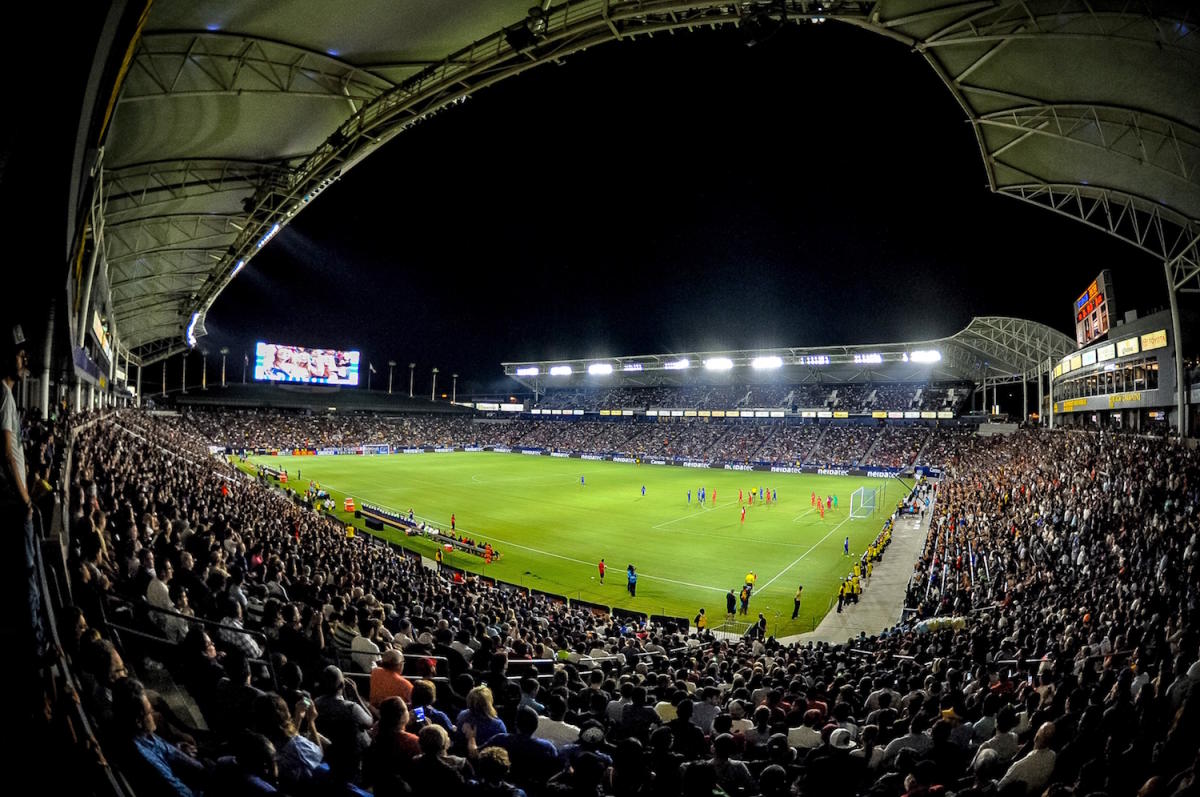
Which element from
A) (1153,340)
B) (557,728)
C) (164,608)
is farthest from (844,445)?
(164,608)

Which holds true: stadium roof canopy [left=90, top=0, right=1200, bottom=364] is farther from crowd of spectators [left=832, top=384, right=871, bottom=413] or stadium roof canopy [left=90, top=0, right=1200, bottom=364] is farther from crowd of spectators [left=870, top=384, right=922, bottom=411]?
crowd of spectators [left=832, top=384, right=871, bottom=413]

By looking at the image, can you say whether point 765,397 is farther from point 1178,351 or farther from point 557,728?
point 557,728

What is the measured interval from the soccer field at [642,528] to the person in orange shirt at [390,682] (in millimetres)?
15499

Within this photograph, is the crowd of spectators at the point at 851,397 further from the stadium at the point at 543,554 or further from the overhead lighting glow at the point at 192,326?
the overhead lighting glow at the point at 192,326

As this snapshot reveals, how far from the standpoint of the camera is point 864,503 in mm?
40438

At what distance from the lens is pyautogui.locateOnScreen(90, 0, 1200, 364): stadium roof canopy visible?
9812 millimetres

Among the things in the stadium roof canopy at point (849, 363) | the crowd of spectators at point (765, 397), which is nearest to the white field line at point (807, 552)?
the stadium roof canopy at point (849, 363)

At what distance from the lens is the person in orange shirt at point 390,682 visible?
17.0ft

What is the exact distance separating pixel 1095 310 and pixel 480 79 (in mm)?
40995

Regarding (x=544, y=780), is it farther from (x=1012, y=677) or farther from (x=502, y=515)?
(x=502, y=515)

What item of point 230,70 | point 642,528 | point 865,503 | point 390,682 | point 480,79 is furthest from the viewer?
point 865,503

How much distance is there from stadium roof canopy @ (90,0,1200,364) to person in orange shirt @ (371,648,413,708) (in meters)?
5.71

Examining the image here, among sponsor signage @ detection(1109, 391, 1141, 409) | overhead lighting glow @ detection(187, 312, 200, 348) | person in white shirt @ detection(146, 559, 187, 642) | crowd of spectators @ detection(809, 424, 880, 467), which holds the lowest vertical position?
crowd of spectators @ detection(809, 424, 880, 467)

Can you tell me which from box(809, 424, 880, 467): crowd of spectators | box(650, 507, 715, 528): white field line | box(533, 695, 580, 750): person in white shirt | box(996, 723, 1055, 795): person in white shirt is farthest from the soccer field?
box(533, 695, 580, 750): person in white shirt
